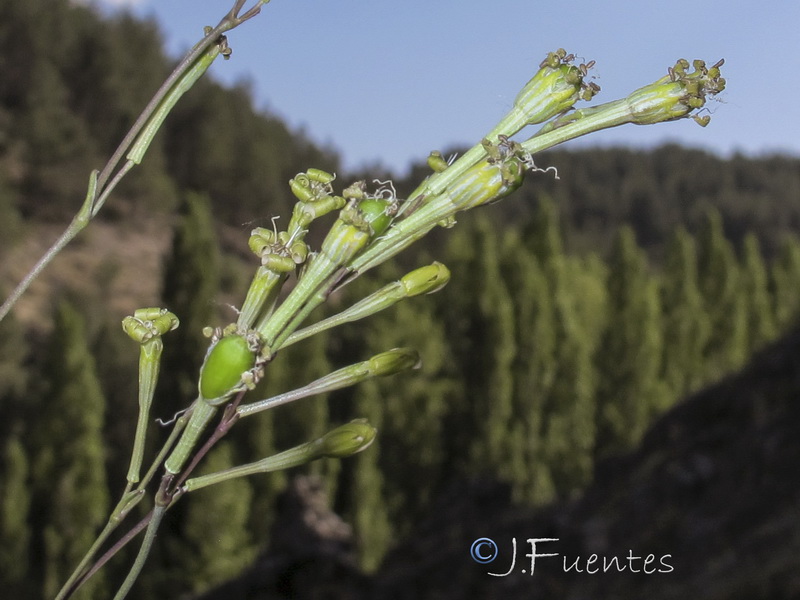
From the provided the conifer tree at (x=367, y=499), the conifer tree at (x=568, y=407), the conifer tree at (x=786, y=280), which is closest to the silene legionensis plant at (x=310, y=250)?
the conifer tree at (x=367, y=499)

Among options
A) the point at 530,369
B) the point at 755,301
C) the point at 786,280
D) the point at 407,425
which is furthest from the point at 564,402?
the point at 786,280

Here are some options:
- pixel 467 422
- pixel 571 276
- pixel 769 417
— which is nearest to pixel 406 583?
pixel 769 417

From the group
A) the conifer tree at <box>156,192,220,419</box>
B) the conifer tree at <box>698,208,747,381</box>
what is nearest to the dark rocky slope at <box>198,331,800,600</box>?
the conifer tree at <box>156,192,220,419</box>

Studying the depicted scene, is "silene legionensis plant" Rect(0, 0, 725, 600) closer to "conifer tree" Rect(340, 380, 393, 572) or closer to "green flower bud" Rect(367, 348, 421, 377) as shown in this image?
"green flower bud" Rect(367, 348, 421, 377)

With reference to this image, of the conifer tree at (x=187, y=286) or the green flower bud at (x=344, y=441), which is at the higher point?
the conifer tree at (x=187, y=286)

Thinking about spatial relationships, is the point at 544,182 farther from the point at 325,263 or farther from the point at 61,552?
the point at 325,263

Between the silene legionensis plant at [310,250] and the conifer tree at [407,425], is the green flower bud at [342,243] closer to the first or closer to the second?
the silene legionensis plant at [310,250]
